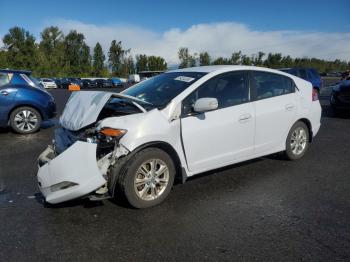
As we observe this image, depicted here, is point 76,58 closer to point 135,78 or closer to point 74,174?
point 135,78

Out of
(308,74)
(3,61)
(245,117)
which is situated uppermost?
(3,61)

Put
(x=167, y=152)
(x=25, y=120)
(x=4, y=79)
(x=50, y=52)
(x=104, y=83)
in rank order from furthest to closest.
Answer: (x=50, y=52), (x=104, y=83), (x=25, y=120), (x=4, y=79), (x=167, y=152)

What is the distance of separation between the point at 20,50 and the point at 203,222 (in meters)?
72.4

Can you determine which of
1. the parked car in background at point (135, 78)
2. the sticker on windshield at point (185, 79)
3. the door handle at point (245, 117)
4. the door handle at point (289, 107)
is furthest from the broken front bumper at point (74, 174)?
the parked car in background at point (135, 78)

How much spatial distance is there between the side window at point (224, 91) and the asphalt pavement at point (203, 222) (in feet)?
3.59

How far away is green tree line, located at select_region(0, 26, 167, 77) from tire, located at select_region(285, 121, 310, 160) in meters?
63.0

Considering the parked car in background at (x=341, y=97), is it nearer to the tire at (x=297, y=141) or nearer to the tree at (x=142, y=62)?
the tire at (x=297, y=141)

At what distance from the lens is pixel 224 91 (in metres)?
4.71

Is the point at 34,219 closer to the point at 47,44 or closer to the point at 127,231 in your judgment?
the point at 127,231

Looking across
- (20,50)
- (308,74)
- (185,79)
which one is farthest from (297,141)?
(20,50)

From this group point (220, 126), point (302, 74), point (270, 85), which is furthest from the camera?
point (302, 74)

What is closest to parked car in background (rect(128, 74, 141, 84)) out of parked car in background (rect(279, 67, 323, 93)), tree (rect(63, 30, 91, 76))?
parked car in background (rect(279, 67, 323, 93))

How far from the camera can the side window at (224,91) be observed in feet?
14.3

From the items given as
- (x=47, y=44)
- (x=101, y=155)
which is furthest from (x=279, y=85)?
(x=47, y=44)
